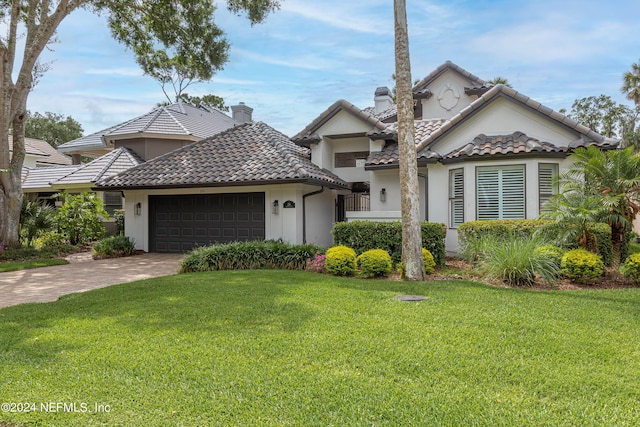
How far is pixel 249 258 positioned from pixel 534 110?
398 inches

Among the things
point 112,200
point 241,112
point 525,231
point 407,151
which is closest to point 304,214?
point 407,151

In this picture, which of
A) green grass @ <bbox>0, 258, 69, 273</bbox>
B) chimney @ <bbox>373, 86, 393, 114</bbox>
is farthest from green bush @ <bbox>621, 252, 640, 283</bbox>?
green grass @ <bbox>0, 258, 69, 273</bbox>

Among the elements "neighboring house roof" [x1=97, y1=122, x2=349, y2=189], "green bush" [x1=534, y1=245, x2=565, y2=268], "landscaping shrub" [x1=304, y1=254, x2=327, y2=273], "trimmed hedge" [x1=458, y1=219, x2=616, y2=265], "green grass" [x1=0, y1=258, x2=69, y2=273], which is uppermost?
"neighboring house roof" [x1=97, y1=122, x2=349, y2=189]

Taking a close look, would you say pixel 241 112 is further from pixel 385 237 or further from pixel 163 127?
pixel 385 237

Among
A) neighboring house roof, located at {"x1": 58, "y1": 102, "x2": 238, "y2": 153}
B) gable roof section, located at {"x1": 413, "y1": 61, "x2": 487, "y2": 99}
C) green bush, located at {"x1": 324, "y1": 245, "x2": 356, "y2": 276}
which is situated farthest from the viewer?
neighboring house roof, located at {"x1": 58, "y1": 102, "x2": 238, "y2": 153}

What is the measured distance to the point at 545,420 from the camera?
322 centimetres

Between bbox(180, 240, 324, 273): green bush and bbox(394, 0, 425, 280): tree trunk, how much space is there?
126 inches

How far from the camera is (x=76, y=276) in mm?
11469

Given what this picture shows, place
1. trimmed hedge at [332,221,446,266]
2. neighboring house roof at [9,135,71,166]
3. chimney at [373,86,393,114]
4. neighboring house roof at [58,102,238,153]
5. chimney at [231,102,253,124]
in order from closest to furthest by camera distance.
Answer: trimmed hedge at [332,221,446,266], chimney at [373,86,393,114], neighboring house roof at [58,102,238,153], chimney at [231,102,253,124], neighboring house roof at [9,135,71,166]

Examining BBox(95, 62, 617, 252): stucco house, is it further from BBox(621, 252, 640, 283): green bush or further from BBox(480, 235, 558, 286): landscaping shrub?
BBox(480, 235, 558, 286): landscaping shrub

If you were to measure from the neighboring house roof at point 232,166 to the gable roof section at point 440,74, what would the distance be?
7.84 m

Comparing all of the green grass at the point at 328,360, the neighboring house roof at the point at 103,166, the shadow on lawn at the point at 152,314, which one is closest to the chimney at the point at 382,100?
the neighboring house roof at the point at 103,166

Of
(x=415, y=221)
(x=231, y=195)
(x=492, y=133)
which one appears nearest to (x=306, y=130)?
(x=231, y=195)

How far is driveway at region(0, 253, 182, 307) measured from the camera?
30.2ft
